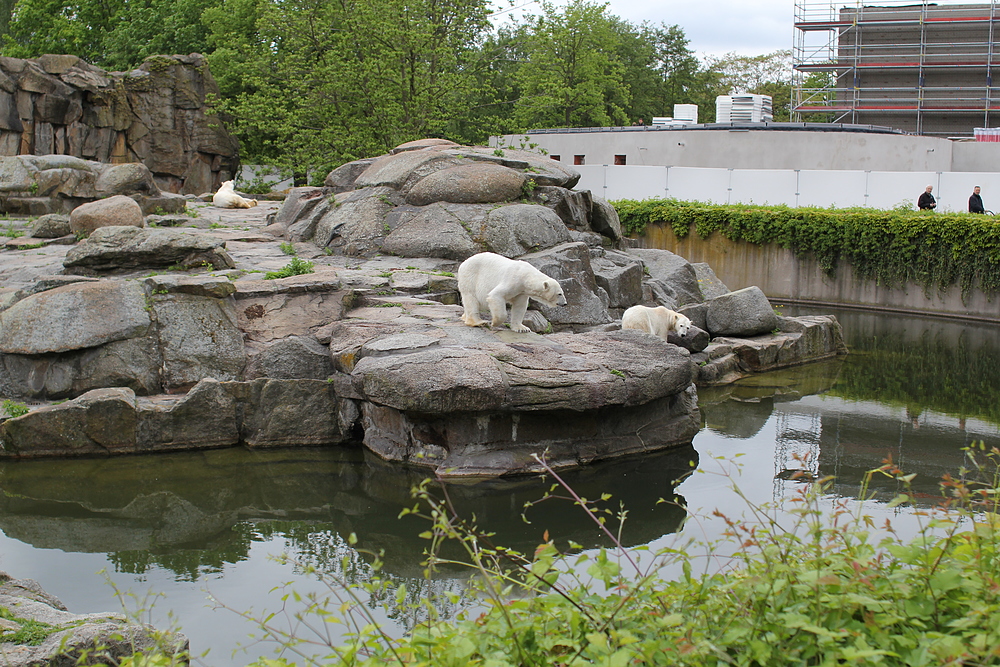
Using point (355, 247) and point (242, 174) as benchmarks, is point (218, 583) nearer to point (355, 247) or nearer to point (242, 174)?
point (355, 247)

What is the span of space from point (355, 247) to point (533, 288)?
19.9ft

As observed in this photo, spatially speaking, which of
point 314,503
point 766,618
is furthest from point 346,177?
point 766,618

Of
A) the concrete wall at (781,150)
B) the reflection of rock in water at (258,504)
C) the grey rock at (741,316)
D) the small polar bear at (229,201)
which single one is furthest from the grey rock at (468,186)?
the concrete wall at (781,150)

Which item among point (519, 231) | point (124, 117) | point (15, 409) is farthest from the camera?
point (124, 117)

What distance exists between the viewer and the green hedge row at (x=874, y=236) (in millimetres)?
19891

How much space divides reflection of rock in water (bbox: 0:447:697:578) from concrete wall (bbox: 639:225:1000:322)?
556 inches

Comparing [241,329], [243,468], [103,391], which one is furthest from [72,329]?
[243,468]

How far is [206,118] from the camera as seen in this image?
30.0m

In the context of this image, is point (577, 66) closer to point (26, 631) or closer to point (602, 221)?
point (602, 221)

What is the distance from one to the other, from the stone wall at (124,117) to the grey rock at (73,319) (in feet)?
61.4

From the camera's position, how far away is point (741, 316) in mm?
15297

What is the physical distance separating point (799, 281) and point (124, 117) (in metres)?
22.2

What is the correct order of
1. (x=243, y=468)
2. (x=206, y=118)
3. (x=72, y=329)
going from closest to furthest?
1. (x=243, y=468)
2. (x=72, y=329)
3. (x=206, y=118)

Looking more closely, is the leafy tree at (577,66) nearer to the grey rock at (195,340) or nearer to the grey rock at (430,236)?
the grey rock at (430,236)
